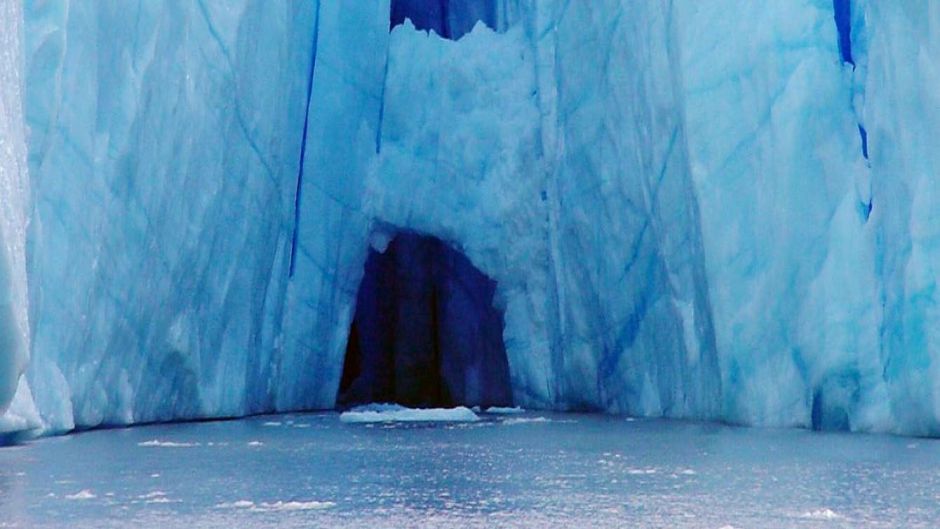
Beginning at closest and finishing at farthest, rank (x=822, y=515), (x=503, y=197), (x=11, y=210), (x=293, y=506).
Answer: (x=822, y=515) < (x=293, y=506) < (x=11, y=210) < (x=503, y=197)

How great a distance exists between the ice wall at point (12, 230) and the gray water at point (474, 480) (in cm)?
30

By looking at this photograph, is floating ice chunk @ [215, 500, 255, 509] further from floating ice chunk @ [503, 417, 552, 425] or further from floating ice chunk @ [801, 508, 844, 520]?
floating ice chunk @ [503, 417, 552, 425]

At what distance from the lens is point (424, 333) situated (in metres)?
15.8

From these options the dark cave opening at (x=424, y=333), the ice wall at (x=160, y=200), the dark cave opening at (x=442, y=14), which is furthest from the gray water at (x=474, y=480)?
the dark cave opening at (x=442, y=14)

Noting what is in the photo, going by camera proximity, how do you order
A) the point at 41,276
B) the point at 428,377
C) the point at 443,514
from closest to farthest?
the point at 443,514 < the point at 41,276 < the point at 428,377

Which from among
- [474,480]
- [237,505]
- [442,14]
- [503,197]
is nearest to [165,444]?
[474,480]

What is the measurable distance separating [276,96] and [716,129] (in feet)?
13.7

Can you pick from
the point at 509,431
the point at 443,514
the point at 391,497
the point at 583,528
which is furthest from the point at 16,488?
the point at 509,431

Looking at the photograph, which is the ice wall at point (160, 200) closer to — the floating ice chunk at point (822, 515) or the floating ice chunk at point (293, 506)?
the floating ice chunk at point (293, 506)

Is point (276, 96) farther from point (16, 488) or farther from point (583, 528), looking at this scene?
point (583, 528)

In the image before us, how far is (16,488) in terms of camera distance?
439 centimetres

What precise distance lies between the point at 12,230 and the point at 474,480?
225 cm

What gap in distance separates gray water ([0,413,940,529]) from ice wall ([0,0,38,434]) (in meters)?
0.30

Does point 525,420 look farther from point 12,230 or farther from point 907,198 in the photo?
point 12,230
